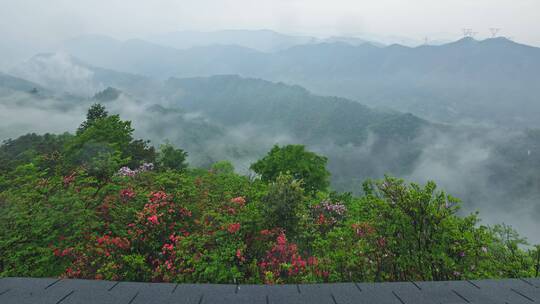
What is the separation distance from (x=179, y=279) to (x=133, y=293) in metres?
2.45

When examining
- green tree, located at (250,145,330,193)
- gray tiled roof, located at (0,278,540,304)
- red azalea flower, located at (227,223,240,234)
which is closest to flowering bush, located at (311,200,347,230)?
red azalea flower, located at (227,223,240,234)

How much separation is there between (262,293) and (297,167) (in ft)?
67.4

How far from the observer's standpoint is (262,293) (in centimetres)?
364

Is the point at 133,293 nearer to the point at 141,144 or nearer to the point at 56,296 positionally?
the point at 56,296

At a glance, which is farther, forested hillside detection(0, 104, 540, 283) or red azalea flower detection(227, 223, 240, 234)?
red azalea flower detection(227, 223, 240, 234)

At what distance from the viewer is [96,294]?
3.56m

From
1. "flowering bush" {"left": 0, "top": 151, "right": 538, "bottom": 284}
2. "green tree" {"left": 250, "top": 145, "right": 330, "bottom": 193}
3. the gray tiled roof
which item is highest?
the gray tiled roof

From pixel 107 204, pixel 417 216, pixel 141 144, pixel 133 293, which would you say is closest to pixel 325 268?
pixel 417 216

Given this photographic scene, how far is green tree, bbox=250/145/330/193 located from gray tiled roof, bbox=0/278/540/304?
20068 mm

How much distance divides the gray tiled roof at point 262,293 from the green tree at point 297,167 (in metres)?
20.1

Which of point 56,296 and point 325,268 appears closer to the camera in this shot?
point 56,296

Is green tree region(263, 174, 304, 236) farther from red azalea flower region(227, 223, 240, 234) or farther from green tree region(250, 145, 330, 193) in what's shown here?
green tree region(250, 145, 330, 193)

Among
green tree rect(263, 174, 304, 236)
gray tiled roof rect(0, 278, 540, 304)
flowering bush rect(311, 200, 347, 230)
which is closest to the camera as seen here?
gray tiled roof rect(0, 278, 540, 304)

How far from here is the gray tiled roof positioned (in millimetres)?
3490
